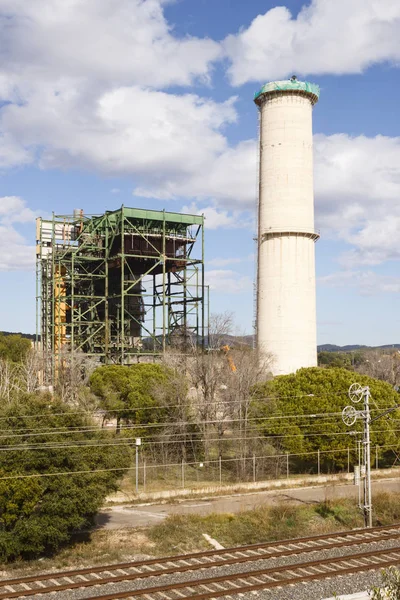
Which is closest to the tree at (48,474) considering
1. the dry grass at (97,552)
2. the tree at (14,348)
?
the dry grass at (97,552)

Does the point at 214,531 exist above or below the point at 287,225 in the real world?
below

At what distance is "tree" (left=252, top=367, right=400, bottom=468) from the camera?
36.6m

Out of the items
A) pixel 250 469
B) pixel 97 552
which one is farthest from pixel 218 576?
pixel 250 469

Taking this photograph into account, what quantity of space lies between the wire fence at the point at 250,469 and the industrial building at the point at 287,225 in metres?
21.8

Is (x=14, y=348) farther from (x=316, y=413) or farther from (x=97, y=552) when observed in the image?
(x=97, y=552)

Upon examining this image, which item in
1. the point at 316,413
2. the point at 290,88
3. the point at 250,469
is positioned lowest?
the point at 250,469

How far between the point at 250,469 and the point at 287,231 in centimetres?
2883

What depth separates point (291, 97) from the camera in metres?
60.6

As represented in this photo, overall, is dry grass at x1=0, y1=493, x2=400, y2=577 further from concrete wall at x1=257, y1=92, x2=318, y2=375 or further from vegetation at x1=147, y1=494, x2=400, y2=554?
concrete wall at x1=257, y1=92, x2=318, y2=375

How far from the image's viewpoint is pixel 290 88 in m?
60.4

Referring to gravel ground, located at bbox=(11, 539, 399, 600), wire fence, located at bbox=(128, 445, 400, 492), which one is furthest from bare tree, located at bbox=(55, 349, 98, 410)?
Answer: gravel ground, located at bbox=(11, 539, 399, 600)

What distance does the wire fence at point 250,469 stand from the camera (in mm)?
34969

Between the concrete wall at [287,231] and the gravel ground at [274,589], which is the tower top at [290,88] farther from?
the gravel ground at [274,589]

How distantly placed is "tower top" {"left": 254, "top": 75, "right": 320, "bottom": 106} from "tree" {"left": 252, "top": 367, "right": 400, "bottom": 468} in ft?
104
